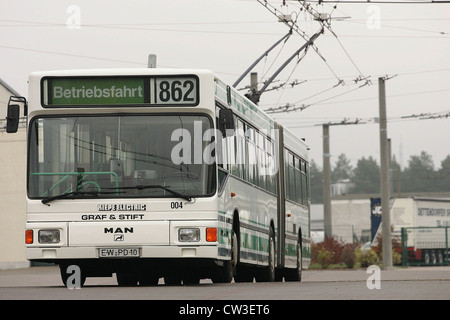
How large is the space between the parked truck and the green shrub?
403 cm

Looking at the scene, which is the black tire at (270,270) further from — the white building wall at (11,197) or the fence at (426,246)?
the fence at (426,246)

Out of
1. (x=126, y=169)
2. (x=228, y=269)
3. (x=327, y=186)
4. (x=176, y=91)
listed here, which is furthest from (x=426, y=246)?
(x=126, y=169)

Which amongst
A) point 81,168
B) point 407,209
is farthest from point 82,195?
point 407,209

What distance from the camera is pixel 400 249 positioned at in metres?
52.2

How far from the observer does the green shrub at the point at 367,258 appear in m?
47.5

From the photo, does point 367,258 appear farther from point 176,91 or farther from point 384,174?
point 176,91

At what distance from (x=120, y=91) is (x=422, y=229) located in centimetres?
4015

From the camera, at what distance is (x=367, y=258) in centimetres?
4756

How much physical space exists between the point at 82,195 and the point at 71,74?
1798 mm

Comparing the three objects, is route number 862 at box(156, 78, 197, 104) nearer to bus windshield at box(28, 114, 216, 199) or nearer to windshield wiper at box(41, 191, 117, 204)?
bus windshield at box(28, 114, 216, 199)

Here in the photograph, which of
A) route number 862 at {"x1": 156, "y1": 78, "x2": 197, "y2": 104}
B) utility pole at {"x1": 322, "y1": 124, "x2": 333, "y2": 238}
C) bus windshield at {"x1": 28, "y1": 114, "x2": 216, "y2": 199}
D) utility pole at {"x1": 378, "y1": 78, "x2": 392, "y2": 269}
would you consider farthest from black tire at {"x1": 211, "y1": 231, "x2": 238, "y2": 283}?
utility pole at {"x1": 322, "y1": 124, "x2": 333, "y2": 238}

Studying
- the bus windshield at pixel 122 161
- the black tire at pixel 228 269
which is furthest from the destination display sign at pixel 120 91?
the black tire at pixel 228 269

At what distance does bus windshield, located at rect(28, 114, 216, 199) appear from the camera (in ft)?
53.1

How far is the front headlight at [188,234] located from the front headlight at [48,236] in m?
1.77
